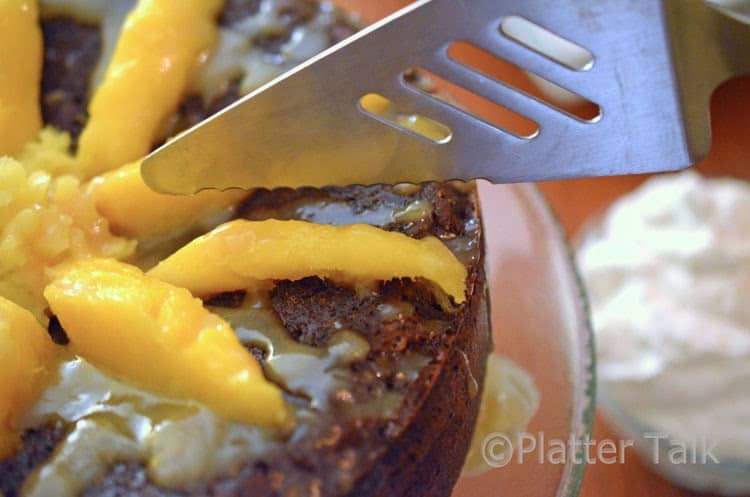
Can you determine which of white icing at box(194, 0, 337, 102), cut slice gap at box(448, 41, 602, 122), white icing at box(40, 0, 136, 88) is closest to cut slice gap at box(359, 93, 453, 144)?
white icing at box(194, 0, 337, 102)

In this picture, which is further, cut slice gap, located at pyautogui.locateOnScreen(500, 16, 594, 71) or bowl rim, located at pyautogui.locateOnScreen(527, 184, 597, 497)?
cut slice gap, located at pyautogui.locateOnScreen(500, 16, 594, 71)

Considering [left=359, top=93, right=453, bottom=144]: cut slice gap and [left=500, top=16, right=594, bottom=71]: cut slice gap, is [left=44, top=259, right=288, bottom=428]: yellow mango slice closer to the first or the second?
[left=359, top=93, right=453, bottom=144]: cut slice gap

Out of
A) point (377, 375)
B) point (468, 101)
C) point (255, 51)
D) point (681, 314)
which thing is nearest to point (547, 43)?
point (468, 101)

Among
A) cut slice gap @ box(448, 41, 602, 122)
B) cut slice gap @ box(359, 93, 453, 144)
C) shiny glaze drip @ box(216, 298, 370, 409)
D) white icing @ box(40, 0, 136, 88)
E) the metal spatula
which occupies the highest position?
the metal spatula

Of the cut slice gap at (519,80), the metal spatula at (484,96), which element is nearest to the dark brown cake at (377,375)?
the metal spatula at (484,96)

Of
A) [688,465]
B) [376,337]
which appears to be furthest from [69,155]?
[688,465]
